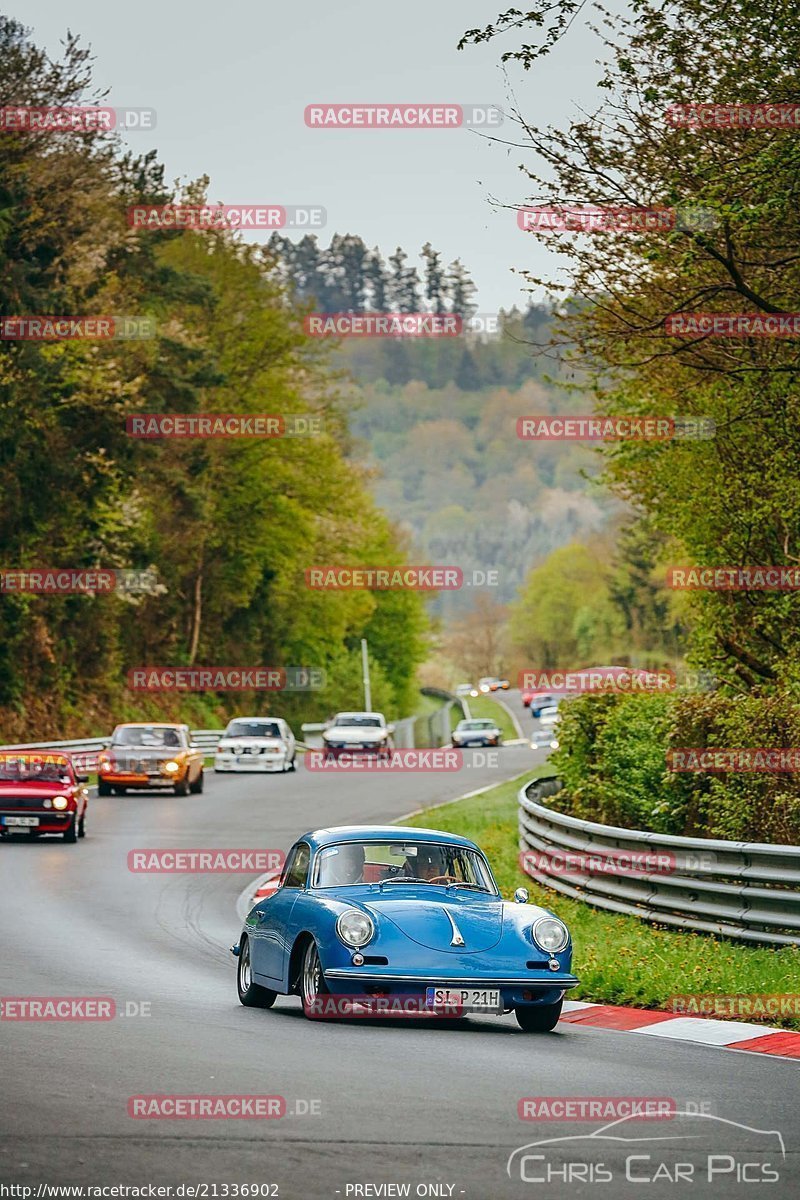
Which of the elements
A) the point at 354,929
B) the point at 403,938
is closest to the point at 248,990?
the point at 354,929

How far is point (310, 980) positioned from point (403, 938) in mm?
843

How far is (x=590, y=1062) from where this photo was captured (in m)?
10.2

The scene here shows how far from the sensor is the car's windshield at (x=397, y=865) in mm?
12758

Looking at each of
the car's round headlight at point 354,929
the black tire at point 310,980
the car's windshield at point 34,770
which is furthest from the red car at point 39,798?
the car's round headlight at point 354,929

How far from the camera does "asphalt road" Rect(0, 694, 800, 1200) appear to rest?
23.2ft

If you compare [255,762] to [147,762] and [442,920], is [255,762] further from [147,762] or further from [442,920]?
[442,920]

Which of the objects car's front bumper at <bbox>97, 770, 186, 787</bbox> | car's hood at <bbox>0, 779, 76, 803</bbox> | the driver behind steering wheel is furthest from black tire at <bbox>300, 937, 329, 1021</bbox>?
car's front bumper at <bbox>97, 770, 186, 787</bbox>

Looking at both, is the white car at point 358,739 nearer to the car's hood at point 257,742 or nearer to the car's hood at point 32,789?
the car's hood at point 257,742

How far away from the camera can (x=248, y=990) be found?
43.2ft

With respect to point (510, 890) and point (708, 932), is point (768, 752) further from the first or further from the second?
point (510, 890)

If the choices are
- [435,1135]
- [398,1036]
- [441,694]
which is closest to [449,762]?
[398,1036]

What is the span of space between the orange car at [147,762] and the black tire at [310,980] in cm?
2801

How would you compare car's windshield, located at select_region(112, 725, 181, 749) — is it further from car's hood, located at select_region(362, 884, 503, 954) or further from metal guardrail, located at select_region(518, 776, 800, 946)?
car's hood, located at select_region(362, 884, 503, 954)

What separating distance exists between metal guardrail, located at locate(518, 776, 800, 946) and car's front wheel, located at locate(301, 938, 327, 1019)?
4.18 m
